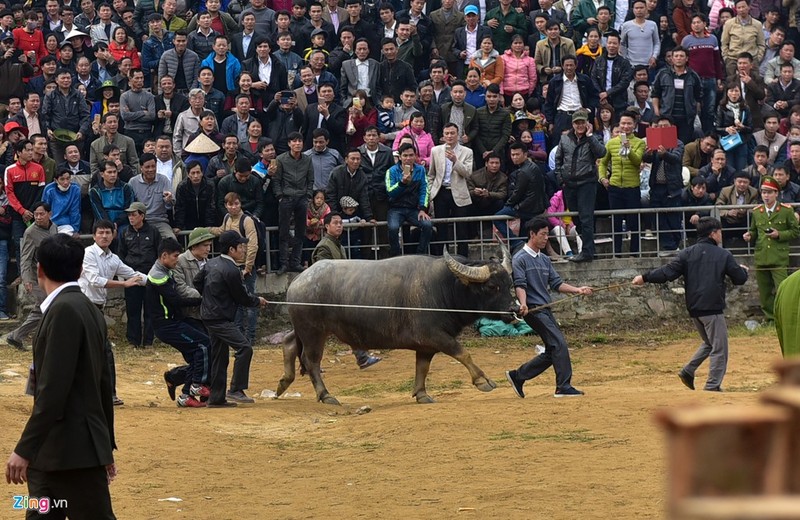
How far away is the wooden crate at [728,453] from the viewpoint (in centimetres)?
187

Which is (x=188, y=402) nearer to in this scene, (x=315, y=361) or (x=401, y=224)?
(x=315, y=361)

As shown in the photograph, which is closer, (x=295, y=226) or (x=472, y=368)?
(x=472, y=368)

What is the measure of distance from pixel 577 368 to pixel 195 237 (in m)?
5.74

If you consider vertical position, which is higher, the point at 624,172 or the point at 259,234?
the point at 624,172

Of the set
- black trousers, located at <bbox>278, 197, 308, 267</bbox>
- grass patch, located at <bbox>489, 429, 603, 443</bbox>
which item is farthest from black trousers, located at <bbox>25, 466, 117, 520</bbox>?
black trousers, located at <bbox>278, 197, 308, 267</bbox>

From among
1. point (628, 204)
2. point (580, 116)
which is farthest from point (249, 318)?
point (628, 204)

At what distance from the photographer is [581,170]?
19.3 m

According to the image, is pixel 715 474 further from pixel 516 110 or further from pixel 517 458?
pixel 516 110

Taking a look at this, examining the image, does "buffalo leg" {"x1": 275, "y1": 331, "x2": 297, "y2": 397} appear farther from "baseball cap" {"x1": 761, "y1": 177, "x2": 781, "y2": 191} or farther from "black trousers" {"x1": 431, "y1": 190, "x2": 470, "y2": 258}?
"baseball cap" {"x1": 761, "y1": 177, "x2": 781, "y2": 191}

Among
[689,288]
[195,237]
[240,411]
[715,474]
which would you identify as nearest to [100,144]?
[195,237]

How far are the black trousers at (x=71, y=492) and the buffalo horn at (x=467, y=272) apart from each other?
29.3 ft

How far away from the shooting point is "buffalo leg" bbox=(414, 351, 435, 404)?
14.9 meters

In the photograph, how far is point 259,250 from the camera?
62.7ft

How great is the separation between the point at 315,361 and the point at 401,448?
12.7ft
